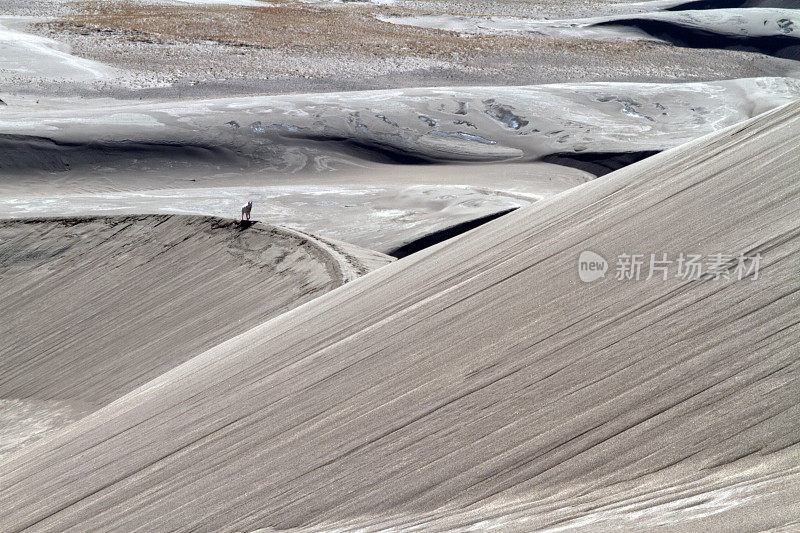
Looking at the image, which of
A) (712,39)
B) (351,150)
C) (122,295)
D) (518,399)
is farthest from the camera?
(712,39)

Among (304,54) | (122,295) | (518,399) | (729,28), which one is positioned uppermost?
(729,28)

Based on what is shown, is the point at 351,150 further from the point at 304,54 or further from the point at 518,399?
the point at 518,399

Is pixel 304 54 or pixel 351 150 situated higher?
pixel 304 54

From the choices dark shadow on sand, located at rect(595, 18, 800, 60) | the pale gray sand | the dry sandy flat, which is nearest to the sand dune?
dark shadow on sand, located at rect(595, 18, 800, 60)

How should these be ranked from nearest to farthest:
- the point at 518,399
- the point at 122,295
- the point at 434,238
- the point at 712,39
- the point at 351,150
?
the point at 518,399 → the point at 122,295 → the point at 434,238 → the point at 351,150 → the point at 712,39

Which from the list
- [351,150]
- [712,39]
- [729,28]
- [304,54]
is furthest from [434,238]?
[729,28]

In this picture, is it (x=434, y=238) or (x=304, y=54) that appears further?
(x=304, y=54)

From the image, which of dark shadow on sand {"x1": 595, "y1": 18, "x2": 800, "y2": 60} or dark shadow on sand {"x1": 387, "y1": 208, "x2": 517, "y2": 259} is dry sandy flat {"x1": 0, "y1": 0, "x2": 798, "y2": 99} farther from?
dark shadow on sand {"x1": 387, "y1": 208, "x2": 517, "y2": 259}
